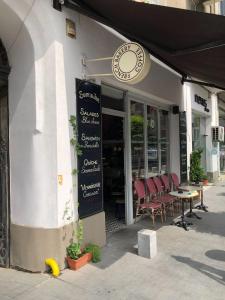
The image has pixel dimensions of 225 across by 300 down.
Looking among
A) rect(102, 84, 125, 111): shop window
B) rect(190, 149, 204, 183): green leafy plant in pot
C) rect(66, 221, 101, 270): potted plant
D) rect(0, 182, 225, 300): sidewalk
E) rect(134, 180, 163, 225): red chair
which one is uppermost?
rect(102, 84, 125, 111): shop window

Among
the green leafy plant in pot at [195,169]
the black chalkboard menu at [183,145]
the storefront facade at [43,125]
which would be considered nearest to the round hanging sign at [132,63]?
the storefront facade at [43,125]

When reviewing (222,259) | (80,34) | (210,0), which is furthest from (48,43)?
(210,0)

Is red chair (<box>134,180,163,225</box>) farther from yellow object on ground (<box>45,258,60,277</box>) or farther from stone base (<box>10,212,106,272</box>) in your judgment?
yellow object on ground (<box>45,258,60,277</box>)

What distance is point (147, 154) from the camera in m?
8.78

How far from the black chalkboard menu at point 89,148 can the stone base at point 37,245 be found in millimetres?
595

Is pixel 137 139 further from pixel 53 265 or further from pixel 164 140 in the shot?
pixel 53 265

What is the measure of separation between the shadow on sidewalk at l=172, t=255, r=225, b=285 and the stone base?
5.97ft

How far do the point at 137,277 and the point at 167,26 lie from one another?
354 centimetres

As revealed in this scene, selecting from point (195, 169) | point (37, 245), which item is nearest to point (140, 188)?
point (37, 245)

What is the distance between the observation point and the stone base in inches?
190

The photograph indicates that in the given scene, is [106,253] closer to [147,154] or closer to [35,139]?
[35,139]

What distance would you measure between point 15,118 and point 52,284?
2435 millimetres

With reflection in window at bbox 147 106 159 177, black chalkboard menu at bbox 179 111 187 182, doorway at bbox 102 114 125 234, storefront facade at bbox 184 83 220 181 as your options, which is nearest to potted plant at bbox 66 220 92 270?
doorway at bbox 102 114 125 234

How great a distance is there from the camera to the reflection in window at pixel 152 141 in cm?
895
